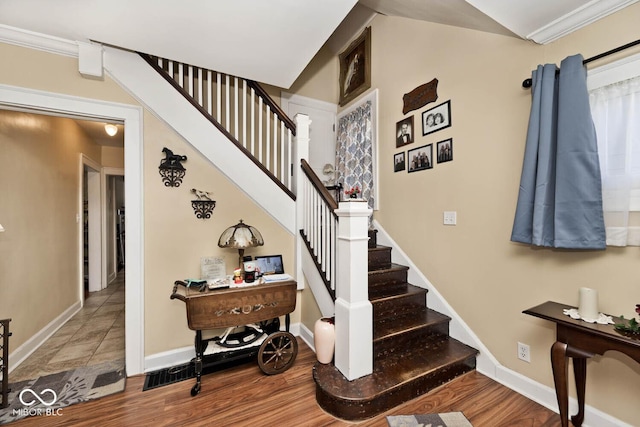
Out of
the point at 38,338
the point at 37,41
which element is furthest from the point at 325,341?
the point at 37,41

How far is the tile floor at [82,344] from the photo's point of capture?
228 cm

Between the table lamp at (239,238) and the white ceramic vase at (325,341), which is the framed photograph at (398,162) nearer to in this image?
the table lamp at (239,238)

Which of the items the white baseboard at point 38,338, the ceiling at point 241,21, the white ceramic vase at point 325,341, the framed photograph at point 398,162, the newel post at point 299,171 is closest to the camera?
the ceiling at point 241,21

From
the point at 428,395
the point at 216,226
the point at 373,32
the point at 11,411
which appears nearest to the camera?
the point at 11,411

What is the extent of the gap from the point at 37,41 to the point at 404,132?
10.3 ft

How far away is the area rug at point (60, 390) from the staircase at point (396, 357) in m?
1.60

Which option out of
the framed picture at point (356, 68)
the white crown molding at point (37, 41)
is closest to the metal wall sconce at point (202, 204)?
the white crown molding at point (37, 41)

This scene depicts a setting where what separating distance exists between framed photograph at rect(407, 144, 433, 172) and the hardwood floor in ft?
6.05

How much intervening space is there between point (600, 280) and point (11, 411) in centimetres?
377

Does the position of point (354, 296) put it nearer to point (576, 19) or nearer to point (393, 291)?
point (393, 291)

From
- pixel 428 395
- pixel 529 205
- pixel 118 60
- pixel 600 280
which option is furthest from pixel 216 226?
pixel 600 280

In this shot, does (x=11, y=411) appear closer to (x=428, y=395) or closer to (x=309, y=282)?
(x=309, y=282)

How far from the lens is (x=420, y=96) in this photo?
272 centimetres

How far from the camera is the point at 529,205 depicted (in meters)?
1.80
